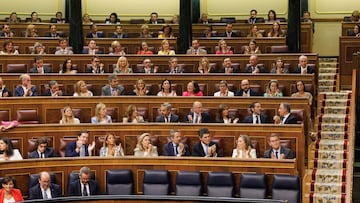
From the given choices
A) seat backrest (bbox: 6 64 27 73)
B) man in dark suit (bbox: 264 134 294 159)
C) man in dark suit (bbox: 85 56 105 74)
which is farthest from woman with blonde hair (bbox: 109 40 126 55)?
man in dark suit (bbox: 264 134 294 159)

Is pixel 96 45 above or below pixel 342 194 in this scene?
above

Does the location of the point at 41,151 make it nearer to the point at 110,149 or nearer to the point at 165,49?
the point at 110,149

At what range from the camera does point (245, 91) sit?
11062 mm

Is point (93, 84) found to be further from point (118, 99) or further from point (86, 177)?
point (86, 177)

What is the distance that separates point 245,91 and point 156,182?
2.56 metres

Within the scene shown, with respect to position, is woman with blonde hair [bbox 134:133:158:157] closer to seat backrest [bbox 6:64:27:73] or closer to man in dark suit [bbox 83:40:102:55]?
seat backrest [bbox 6:64:27:73]

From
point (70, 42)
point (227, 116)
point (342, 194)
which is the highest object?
point (70, 42)

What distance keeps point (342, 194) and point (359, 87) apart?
2712mm

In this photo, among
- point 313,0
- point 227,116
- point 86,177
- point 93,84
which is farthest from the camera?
point 313,0

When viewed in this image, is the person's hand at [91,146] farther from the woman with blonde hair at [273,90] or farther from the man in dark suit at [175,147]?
the woman with blonde hair at [273,90]

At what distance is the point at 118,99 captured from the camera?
1080 cm

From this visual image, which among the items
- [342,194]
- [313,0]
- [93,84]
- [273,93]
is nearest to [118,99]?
[93,84]

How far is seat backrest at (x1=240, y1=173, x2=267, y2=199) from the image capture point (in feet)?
28.5

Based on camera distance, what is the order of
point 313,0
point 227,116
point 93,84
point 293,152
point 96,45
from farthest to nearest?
point 313,0
point 96,45
point 93,84
point 227,116
point 293,152
